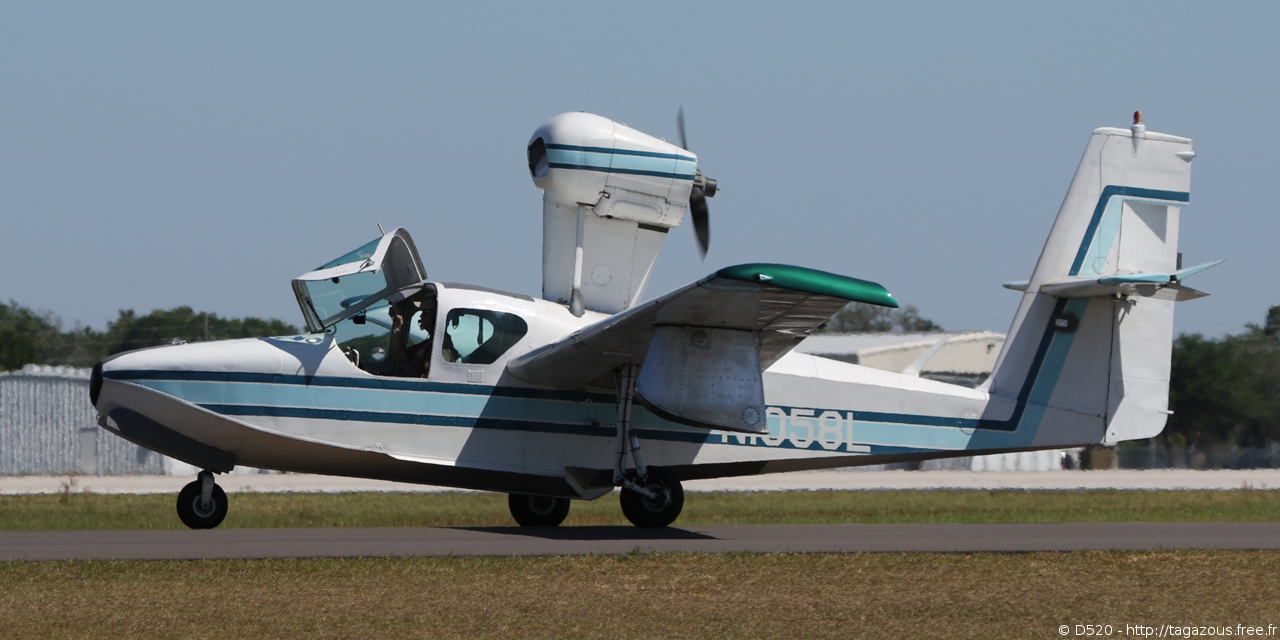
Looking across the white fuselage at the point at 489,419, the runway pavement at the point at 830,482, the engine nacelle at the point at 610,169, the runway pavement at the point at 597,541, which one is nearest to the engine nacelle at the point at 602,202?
the engine nacelle at the point at 610,169

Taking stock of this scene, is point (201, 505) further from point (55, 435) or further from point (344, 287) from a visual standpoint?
point (55, 435)

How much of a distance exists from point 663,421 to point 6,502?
48.2 ft

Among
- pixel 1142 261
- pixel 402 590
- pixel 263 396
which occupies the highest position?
pixel 1142 261

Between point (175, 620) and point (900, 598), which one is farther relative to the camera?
point (900, 598)

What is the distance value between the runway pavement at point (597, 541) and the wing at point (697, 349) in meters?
1.25

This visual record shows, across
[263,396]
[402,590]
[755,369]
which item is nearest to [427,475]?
[263,396]

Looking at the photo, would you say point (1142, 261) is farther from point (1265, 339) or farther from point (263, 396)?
point (1265, 339)

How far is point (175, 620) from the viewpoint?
7.22 m

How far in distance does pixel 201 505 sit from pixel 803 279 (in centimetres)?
624

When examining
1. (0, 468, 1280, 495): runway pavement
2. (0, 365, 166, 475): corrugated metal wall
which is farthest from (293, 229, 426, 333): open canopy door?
(0, 365, 166, 475): corrugated metal wall

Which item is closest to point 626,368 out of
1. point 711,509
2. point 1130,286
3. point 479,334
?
point 479,334

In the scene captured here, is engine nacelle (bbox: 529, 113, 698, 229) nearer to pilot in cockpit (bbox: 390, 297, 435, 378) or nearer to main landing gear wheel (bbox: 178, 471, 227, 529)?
pilot in cockpit (bbox: 390, 297, 435, 378)

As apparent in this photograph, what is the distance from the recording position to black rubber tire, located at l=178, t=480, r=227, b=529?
474 inches

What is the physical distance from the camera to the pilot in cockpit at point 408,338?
12.4m
